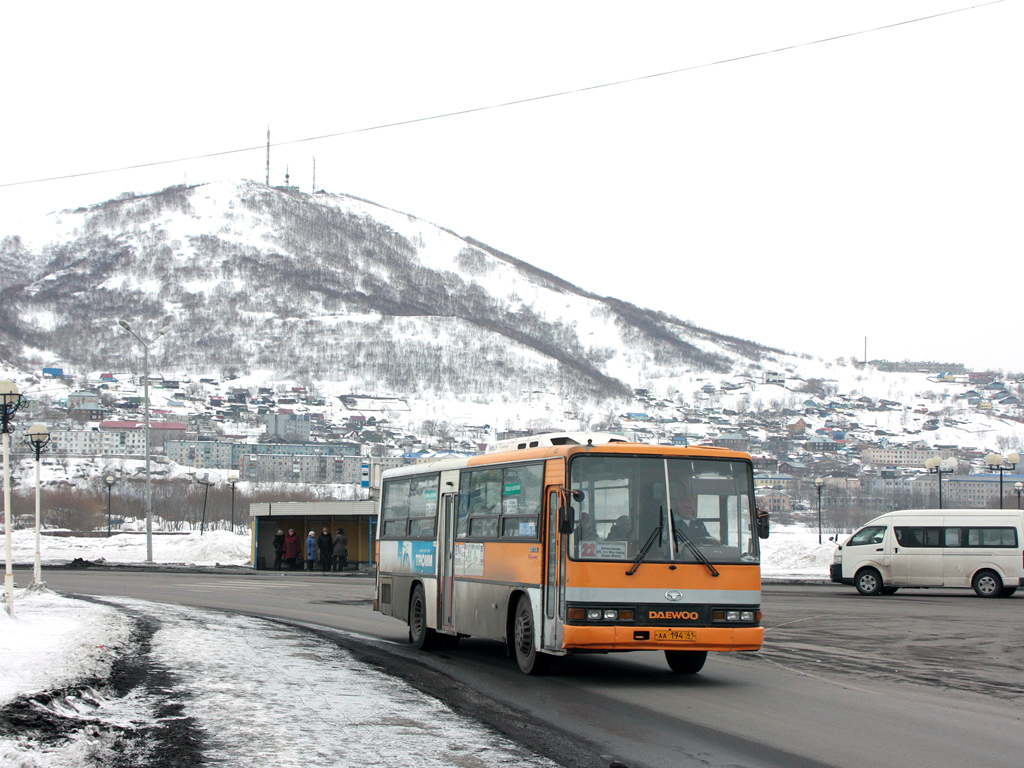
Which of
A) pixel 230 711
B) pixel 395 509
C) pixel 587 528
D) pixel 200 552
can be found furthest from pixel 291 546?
pixel 230 711

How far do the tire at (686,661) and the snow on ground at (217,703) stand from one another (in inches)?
135

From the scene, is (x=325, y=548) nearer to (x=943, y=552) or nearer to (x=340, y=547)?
(x=340, y=547)

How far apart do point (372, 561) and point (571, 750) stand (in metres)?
37.4

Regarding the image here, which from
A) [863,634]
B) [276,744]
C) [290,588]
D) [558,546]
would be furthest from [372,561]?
[276,744]

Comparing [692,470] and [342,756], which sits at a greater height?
[692,470]

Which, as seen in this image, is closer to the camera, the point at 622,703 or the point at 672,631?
the point at 622,703

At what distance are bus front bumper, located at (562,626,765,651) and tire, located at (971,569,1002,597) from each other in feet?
59.0

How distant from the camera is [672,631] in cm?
1202

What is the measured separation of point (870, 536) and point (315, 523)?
2292 cm

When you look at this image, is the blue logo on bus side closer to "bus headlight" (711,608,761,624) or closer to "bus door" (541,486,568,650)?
"bus door" (541,486,568,650)

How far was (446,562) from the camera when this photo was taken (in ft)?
51.0

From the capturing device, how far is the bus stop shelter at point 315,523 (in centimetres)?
4325

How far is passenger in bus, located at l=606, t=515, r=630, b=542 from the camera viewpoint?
40.1 feet

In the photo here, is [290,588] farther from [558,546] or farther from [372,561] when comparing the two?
[558,546]
